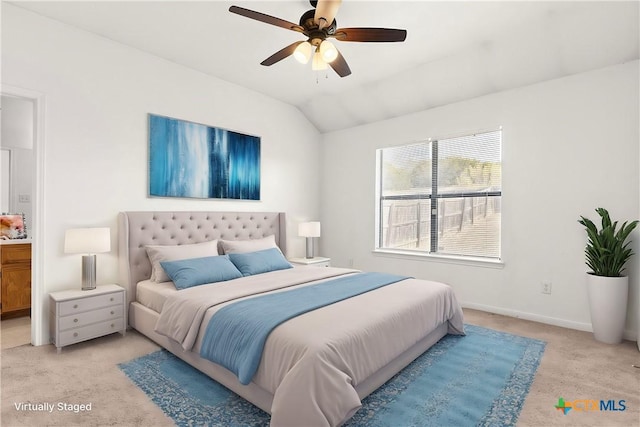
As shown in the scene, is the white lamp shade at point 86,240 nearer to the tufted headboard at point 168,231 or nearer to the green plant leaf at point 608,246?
the tufted headboard at point 168,231

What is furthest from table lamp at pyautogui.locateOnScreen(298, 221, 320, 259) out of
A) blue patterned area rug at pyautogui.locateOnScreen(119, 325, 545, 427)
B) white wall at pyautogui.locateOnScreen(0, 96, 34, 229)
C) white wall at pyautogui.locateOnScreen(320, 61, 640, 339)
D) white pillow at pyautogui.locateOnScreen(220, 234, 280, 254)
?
white wall at pyautogui.locateOnScreen(0, 96, 34, 229)

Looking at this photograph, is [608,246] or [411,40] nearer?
[608,246]

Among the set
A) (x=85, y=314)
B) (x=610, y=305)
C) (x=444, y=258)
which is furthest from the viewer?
(x=444, y=258)

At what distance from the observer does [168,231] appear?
366 centimetres

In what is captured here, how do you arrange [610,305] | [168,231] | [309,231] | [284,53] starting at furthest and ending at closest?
[309,231], [168,231], [610,305], [284,53]

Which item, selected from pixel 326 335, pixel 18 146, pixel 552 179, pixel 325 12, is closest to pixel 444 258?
pixel 552 179

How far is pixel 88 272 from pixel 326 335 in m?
2.44

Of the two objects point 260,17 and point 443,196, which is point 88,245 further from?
point 443,196

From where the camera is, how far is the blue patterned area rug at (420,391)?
1.92 m

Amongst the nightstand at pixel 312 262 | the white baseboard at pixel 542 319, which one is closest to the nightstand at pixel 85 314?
the nightstand at pixel 312 262

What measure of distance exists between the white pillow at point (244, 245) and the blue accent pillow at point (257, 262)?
146 millimetres

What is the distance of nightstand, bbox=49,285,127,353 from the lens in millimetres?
2766

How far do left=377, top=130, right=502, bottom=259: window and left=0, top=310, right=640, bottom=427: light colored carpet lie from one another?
1409 mm

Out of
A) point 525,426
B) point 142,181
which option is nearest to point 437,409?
point 525,426
